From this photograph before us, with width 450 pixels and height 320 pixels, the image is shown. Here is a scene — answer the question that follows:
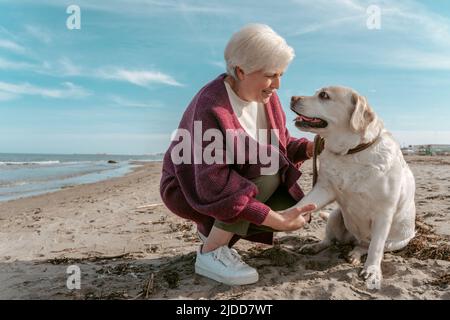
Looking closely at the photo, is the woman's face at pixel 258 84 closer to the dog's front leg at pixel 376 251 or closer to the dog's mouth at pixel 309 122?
the dog's mouth at pixel 309 122

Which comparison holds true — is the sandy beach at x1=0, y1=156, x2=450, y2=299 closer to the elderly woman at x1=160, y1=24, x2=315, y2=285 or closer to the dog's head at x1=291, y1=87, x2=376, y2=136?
the elderly woman at x1=160, y1=24, x2=315, y2=285

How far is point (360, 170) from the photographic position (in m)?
3.05

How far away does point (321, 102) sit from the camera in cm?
322

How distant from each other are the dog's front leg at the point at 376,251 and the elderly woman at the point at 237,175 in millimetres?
504

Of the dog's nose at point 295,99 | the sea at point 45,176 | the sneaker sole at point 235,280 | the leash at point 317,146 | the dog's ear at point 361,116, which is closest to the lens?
the sneaker sole at point 235,280

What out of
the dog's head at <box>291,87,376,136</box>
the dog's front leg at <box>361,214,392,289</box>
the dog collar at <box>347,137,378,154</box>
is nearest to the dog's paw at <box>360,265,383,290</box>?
the dog's front leg at <box>361,214,392,289</box>

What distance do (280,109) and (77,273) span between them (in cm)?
209

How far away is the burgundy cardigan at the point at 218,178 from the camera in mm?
2715

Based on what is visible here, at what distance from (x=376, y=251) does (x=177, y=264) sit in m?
1.53

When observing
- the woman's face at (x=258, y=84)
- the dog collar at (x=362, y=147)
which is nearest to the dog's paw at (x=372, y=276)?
the dog collar at (x=362, y=147)

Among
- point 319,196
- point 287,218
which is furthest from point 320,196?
point 287,218

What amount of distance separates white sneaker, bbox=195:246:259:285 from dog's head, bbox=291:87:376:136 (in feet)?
3.63
